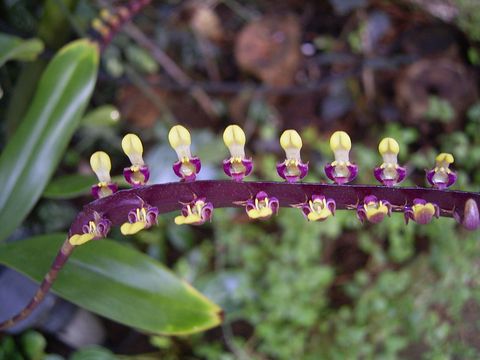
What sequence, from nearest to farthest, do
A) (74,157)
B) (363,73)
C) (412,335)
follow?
(412,335) → (74,157) → (363,73)

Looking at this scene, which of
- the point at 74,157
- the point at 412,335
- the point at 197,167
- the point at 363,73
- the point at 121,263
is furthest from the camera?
the point at 363,73

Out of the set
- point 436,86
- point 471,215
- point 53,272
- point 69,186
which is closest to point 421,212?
point 471,215

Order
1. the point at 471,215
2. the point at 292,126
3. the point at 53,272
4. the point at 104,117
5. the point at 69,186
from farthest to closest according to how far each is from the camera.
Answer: the point at 292,126, the point at 104,117, the point at 69,186, the point at 53,272, the point at 471,215

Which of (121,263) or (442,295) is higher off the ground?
(121,263)

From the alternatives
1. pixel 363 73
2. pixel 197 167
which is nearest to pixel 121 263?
pixel 197 167

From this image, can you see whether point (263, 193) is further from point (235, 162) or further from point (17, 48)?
point (17, 48)

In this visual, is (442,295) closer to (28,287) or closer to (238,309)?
(238,309)

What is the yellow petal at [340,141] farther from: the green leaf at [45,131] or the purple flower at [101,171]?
the green leaf at [45,131]
